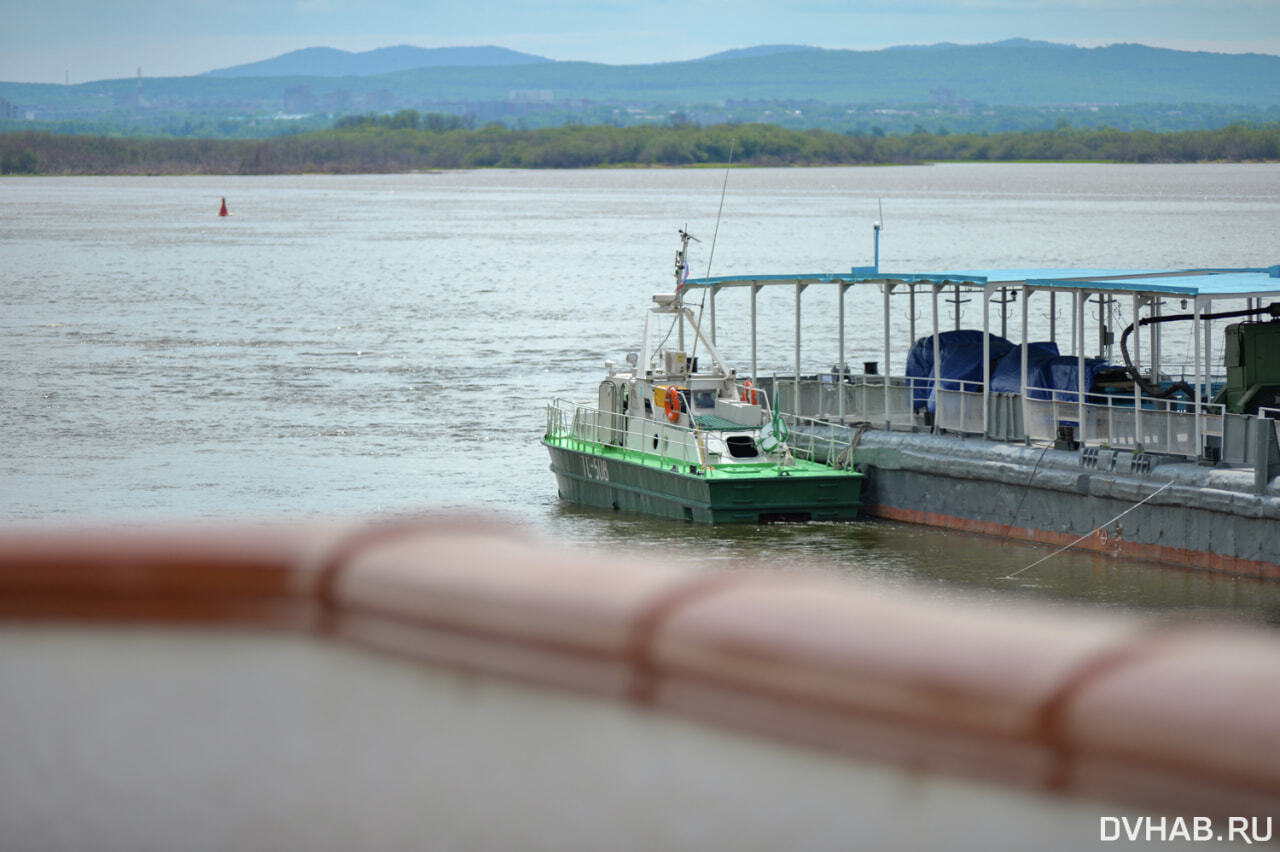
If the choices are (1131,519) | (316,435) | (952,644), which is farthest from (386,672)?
(316,435)

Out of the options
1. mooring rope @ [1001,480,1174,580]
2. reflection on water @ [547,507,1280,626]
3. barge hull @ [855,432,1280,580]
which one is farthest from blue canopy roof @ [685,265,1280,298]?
reflection on water @ [547,507,1280,626]

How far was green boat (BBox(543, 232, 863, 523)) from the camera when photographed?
91.4 ft

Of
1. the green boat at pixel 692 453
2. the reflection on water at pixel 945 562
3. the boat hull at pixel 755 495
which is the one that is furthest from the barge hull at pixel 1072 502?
the boat hull at pixel 755 495

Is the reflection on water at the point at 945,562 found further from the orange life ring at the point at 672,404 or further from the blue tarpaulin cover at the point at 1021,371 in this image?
the blue tarpaulin cover at the point at 1021,371

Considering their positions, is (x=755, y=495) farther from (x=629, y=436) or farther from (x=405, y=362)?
(x=405, y=362)

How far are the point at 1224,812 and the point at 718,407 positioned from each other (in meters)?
28.0

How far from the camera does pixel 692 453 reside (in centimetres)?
2900

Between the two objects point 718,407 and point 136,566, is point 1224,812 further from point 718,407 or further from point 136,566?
point 718,407

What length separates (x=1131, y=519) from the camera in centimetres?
2427

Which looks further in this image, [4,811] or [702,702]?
[4,811]

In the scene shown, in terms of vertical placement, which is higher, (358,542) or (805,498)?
(358,542)

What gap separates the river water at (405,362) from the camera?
90.0 ft

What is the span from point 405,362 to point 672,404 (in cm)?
2964

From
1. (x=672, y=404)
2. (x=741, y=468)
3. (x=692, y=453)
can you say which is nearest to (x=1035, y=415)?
(x=741, y=468)
